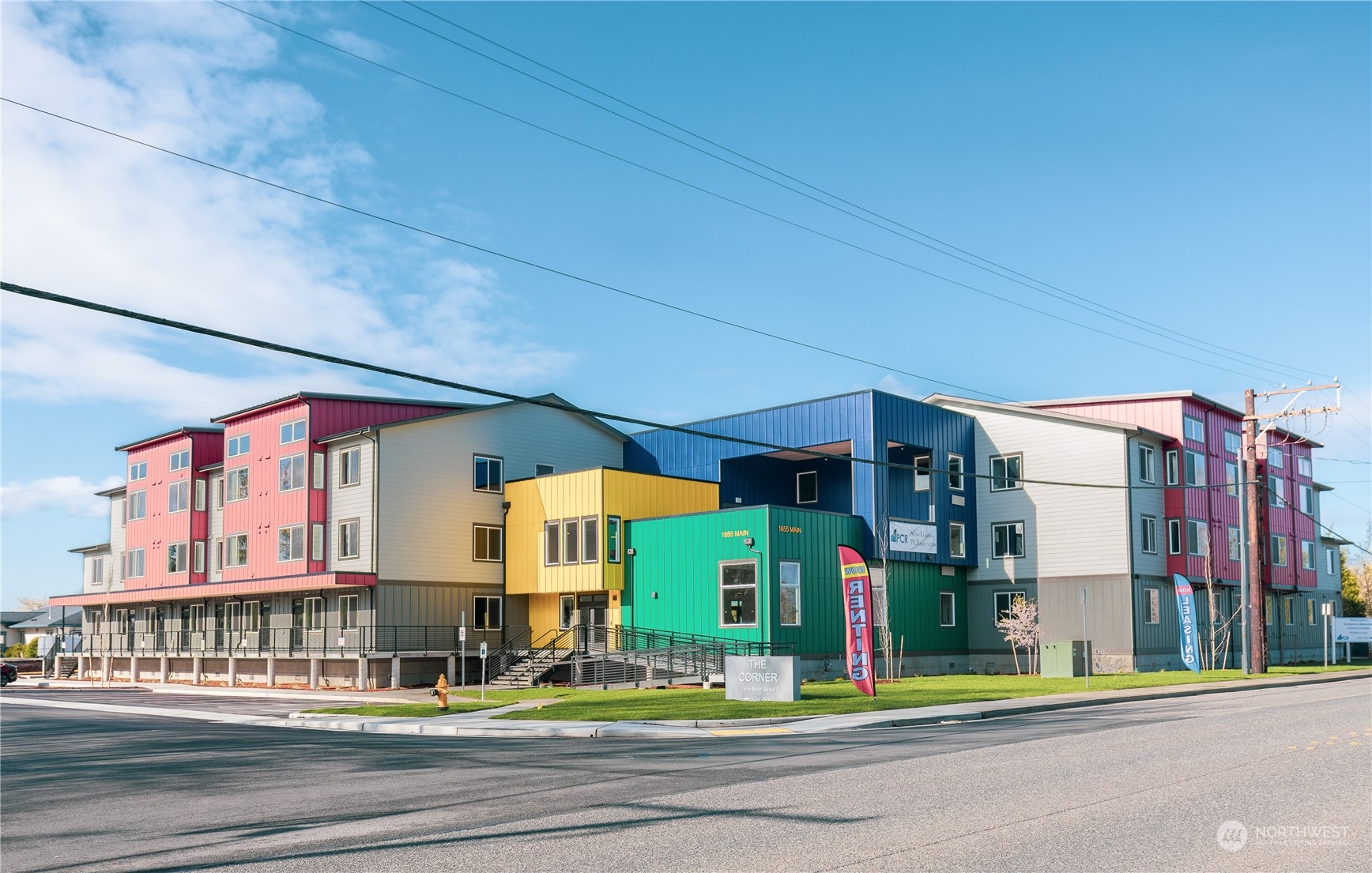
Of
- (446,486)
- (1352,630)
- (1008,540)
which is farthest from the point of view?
(1352,630)

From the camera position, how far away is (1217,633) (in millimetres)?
49031

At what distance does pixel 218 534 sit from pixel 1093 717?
42121mm

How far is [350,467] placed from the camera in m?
43.6

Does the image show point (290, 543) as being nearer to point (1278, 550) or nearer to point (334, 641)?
point (334, 641)

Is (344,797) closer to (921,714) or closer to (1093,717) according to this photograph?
(921,714)

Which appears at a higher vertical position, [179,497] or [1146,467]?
[1146,467]

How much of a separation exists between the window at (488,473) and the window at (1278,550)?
3893 centimetres

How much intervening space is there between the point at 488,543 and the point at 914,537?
16743mm

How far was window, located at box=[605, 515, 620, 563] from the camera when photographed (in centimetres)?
4091

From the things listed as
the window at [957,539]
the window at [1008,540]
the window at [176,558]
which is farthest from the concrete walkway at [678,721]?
the window at [176,558]


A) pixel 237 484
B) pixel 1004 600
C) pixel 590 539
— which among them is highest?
pixel 237 484

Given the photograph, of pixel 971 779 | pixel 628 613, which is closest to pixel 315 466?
pixel 628 613

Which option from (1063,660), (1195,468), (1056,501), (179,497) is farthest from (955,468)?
(179,497)

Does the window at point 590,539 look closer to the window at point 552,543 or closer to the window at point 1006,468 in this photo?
the window at point 552,543
